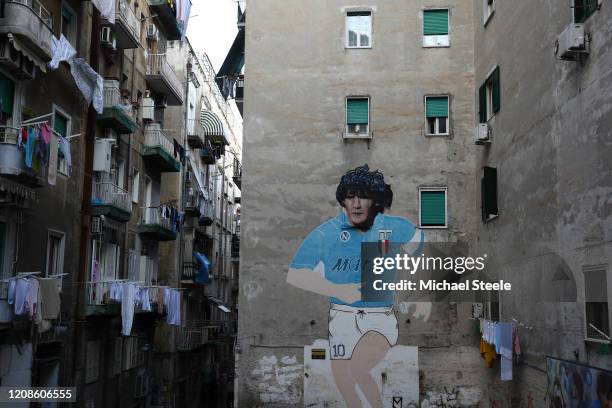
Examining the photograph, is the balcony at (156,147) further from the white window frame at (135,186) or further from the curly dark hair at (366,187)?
the curly dark hair at (366,187)

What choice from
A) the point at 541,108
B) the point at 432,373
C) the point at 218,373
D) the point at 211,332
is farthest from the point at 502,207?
the point at 218,373

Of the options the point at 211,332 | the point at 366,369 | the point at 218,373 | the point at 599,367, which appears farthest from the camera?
the point at 218,373

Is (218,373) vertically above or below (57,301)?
below

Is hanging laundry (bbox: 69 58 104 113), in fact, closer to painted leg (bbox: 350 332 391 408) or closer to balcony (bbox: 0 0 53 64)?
balcony (bbox: 0 0 53 64)

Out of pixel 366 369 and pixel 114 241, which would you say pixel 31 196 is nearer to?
pixel 114 241

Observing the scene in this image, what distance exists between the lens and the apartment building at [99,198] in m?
15.6

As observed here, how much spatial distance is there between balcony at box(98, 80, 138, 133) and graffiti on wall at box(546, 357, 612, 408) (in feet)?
45.9

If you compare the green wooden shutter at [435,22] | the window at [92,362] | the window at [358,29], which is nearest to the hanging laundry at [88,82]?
the window at [92,362]

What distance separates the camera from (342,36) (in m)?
22.2

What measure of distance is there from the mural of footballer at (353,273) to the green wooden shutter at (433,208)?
1.64 ft

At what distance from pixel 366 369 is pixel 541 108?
9296 millimetres

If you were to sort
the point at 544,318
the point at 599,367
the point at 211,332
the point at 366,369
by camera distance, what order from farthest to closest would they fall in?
the point at 211,332 → the point at 366,369 → the point at 544,318 → the point at 599,367

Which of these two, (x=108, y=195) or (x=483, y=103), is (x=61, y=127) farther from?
(x=483, y=103)

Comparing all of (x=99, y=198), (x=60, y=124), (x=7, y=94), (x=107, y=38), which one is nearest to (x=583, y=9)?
(x=7, y=94)
